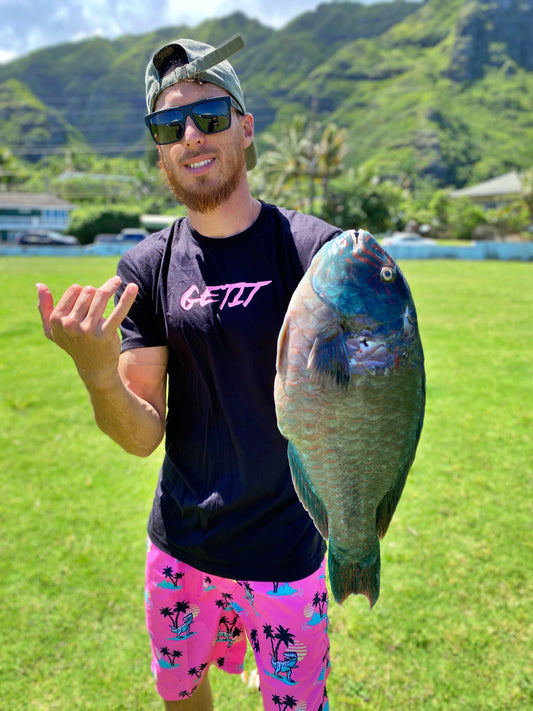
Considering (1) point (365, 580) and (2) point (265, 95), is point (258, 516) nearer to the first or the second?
(1) point (365, 580)

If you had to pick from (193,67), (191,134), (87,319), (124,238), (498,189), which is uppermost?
(193,67)

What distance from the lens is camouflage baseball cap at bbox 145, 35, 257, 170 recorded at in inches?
66.5

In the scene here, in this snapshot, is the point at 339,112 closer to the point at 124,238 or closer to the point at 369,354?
the point at 124,238

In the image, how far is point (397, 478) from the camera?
4.78 feet

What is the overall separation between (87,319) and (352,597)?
3.16 m

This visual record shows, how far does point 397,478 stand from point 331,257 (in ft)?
2.16

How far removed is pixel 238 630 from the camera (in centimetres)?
213

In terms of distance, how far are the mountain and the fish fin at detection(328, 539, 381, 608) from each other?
272 ft

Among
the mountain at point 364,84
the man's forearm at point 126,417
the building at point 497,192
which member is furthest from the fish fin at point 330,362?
the mountain at point 364,84

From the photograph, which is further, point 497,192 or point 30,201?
point 497,192

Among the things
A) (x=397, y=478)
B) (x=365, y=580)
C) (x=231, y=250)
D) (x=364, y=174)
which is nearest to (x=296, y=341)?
(x=397, y=478)

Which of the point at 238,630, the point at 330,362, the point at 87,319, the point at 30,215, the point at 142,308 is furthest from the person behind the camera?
the point at 30,215

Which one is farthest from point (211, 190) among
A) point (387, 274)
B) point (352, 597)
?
point (352, 597)

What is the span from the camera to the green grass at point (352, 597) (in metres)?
2.95
